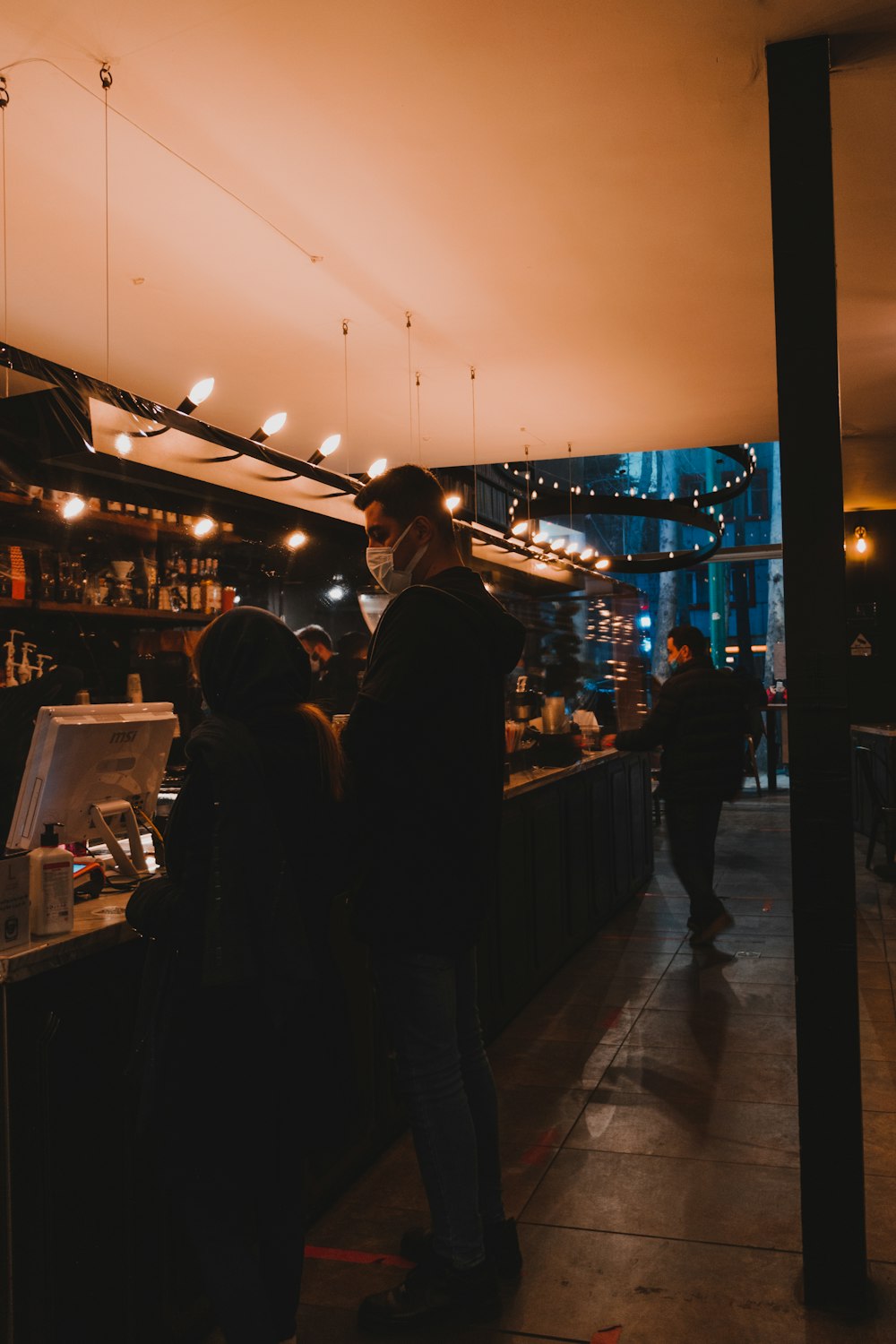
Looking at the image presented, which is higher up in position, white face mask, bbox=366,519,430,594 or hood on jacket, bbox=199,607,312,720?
white face mask, bbox=366,519,430,594

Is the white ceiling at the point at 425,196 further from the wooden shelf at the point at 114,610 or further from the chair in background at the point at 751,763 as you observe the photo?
the chair in background at the point at 751,763

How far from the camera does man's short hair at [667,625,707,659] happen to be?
235 inches

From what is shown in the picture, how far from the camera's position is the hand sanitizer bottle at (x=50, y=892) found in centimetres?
205

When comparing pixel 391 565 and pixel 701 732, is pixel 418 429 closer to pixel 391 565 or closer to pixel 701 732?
pixel 701 732

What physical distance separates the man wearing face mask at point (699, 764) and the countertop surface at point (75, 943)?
395 cm

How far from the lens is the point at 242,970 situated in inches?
71.6

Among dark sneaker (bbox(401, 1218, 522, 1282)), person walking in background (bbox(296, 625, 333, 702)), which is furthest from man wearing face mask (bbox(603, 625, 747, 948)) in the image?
dark sneaker (bbox(401, 1218, 522, 1282))

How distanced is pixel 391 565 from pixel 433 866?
77 cm

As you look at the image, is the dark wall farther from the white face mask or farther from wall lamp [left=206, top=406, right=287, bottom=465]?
the white face mask

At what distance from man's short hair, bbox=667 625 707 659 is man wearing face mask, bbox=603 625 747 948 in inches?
3.1

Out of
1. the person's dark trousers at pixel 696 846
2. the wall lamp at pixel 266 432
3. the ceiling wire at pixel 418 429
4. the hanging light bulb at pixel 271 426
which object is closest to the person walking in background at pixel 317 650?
the ceiling wire at pixel 418 429

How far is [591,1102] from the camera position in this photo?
3.65 m

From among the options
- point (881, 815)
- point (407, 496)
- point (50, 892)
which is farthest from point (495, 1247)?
point (881, 815)

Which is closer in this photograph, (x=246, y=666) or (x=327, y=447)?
(x=246, y=666)
